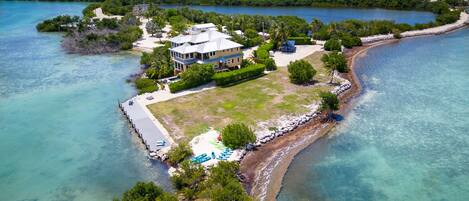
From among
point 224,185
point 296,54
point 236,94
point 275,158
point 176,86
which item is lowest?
point 275,158

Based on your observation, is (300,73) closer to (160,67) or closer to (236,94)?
(236,94)

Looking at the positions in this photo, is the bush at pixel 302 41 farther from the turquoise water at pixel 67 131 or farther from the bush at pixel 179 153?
the bush at pixel 179 153

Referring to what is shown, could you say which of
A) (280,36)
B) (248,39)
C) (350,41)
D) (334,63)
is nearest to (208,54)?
(334,63)

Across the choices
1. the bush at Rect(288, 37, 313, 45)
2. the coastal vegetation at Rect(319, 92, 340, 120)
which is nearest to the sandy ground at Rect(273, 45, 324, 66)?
the bush at Rect(288, 37, 313, 45)

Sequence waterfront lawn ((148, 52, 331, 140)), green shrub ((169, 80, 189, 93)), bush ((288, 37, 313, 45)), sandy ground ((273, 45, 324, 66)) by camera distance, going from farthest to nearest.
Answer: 1. bush ((288, 37, 313, 45))
2. sandy ground ((273, 45, 324, 66))
3. green shrub ((169, 80, 189, 93))
4. waterfront lawn ((148, 52, 331, 140))

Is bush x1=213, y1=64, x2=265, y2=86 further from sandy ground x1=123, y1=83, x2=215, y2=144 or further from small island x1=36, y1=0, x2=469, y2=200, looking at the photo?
sandy ground x1=123, y1=83, x2=215, y2=144

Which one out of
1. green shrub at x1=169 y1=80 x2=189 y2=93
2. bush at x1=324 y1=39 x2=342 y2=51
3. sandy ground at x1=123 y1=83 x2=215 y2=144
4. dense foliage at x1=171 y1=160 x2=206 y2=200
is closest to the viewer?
dense foliage at x1=171 y1=160 x2=206 y2=200

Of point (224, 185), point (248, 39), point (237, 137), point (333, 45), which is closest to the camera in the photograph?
point (224, 185)
